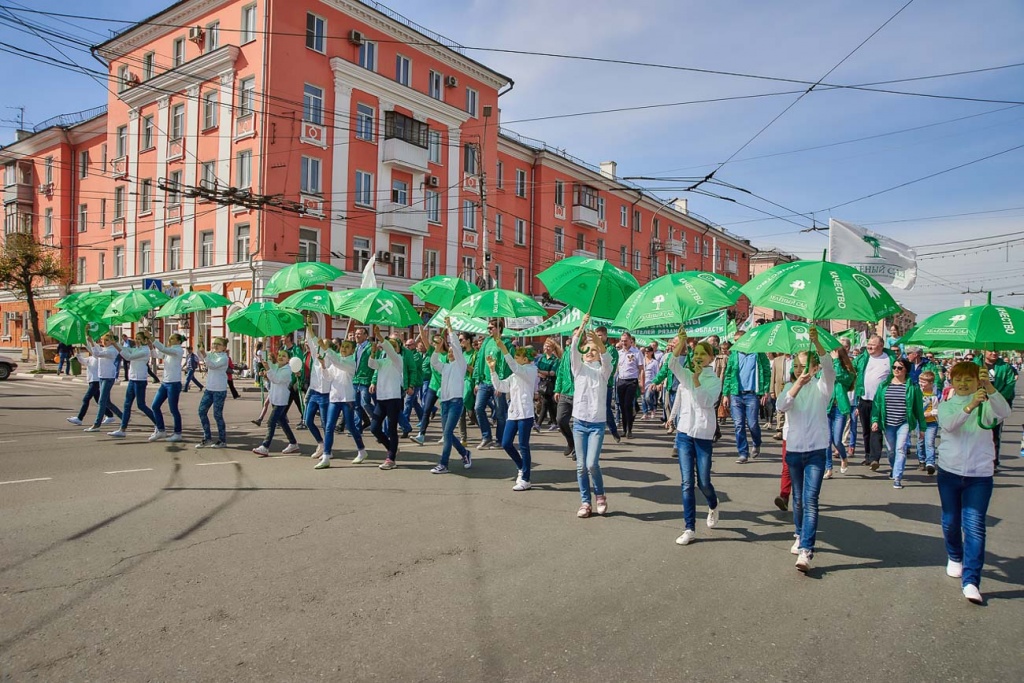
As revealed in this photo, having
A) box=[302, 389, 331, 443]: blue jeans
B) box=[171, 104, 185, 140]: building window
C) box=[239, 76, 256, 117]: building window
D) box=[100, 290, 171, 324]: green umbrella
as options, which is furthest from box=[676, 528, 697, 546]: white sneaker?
box=[171, 104, 185, 140]: building window

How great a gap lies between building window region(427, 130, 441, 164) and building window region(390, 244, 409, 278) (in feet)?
16.0

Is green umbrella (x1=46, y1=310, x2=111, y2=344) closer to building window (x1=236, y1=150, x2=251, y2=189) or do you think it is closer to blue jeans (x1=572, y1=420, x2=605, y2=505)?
blue jeans (x1=572, y1=420, x2=605, y2=505)

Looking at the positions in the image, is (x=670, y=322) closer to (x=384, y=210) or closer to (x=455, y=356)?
(x=455, y=356)

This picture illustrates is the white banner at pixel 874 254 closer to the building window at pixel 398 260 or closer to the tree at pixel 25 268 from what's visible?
the building window at pixel 398 260

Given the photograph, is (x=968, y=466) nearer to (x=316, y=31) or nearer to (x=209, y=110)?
(x=316, y=31)

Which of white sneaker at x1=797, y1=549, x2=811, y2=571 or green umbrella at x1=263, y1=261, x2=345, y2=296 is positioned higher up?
green umbrella at x1=263, y1=261, x2=345, y2=296

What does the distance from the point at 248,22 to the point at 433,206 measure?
11.2 m

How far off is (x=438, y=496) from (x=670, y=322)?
11.3 ft

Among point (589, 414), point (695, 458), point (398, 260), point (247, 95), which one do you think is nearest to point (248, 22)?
point (247, 95)

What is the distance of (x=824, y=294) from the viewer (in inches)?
205

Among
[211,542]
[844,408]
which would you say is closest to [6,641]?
[211,542]

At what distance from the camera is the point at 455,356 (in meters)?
8.88

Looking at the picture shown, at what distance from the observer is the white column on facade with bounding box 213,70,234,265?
27328mm

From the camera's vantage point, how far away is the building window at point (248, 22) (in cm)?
2678
